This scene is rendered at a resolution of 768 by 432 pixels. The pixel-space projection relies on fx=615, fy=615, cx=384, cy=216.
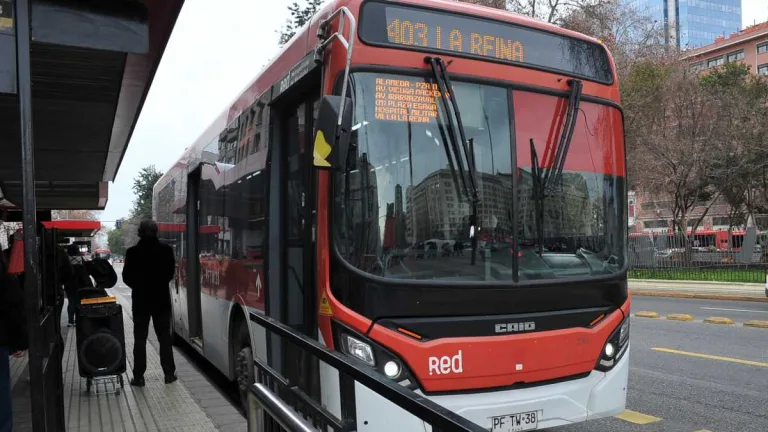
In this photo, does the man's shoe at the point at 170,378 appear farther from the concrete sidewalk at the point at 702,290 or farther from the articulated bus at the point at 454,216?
the concrete sidewalk at the point at 702,290

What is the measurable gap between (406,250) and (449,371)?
798 millimetres

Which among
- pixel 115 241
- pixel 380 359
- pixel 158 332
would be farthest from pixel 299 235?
pixel 115 241

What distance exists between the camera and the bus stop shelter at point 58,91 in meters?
2.81

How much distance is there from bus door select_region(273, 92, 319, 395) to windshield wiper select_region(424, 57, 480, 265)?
99 cm

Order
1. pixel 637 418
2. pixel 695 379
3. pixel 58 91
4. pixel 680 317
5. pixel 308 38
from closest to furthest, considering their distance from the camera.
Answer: pixel 308 38
pixel 58 91
pixel 637 418
pixel 695 379
pixel 680 317

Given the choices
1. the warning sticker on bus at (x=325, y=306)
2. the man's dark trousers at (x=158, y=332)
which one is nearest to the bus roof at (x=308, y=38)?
the warning sticker on bus at (x=325, y=306)

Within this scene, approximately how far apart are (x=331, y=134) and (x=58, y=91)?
2.66m

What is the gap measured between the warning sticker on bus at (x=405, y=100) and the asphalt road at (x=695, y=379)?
131 inches

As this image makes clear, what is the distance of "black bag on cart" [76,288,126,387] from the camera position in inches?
255

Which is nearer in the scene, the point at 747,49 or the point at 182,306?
the point at 182,306

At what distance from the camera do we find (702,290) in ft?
66.8

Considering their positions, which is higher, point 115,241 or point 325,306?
point 325,306

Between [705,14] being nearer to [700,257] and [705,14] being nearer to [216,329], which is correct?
[700,257]

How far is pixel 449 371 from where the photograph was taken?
3828 millimetres
